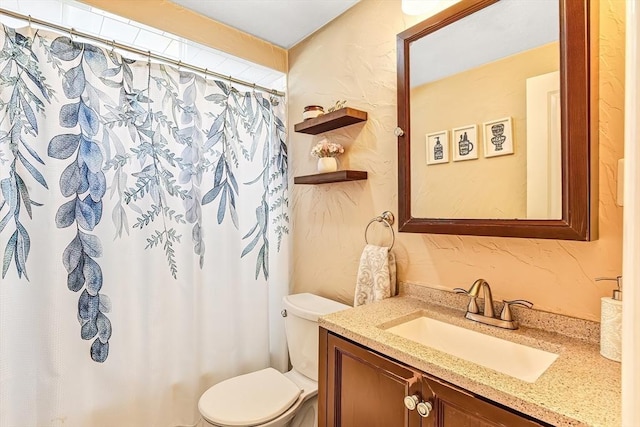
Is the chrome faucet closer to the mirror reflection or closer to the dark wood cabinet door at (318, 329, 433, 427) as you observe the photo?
the mirror reflection

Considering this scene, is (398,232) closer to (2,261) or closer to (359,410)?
(359,410)

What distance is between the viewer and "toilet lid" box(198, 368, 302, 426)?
135 centimetres

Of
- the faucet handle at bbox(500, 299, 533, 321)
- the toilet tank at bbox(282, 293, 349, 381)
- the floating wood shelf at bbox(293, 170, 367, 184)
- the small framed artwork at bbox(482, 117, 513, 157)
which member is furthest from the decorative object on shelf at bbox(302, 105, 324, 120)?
the faucet handle at bbox(500, 299, 533, 321)

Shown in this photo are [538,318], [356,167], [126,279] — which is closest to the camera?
[538,318]

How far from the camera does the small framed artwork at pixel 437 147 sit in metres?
1.26

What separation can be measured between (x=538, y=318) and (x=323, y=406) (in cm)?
77

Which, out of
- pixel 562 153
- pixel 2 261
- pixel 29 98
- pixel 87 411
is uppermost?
pixel 29 98

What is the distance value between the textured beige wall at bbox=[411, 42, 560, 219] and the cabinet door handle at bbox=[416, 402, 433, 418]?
63cm

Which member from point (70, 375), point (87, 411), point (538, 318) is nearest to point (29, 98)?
point (70, 375)

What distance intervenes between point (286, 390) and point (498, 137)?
140cm

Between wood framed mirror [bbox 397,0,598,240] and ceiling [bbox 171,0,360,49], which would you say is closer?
wood framed mirror [bbox 397,0,598,240]

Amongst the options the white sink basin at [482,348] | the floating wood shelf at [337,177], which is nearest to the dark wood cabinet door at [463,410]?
the white sink basin at [482,348]

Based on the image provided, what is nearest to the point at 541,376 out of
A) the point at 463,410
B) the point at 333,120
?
the point at 463,410

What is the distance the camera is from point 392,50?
1.50 meters
